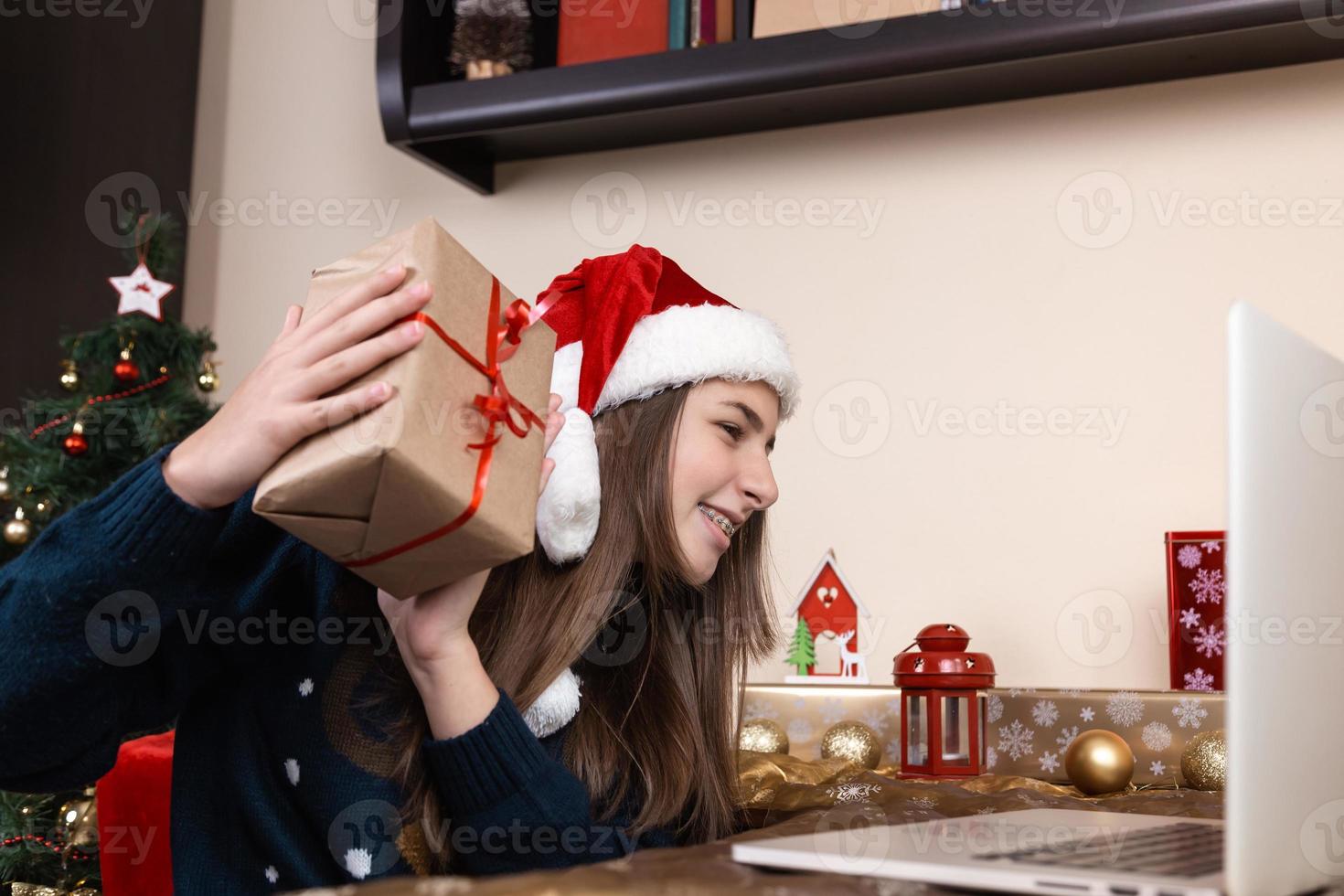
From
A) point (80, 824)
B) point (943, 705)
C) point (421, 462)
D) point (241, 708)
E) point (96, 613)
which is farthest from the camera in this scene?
point (80, 824)

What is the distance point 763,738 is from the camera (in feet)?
4.59

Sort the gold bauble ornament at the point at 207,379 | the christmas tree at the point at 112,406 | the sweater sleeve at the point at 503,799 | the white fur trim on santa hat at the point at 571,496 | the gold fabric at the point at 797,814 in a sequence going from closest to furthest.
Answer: the gold fabric at the point at 797,814 < the sweater sleeve at the point at 503,799 < the white fur trim on santa hat at the point at 571,496 < the christmas tree at the point at 112,406 < the gold bauble ornament at the point at 207,379

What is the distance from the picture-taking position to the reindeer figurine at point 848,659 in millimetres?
1535

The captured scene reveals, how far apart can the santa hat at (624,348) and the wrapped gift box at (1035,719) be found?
17.7 inches

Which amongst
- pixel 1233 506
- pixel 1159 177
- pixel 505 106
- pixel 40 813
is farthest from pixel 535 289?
pixel 1233 506

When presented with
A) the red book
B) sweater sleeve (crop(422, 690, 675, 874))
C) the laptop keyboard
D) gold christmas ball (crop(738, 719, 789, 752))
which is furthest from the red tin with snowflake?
the red book

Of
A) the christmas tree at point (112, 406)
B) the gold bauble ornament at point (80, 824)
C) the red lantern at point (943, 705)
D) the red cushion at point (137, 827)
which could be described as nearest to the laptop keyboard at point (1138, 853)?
the red lantern at point (943, 705)

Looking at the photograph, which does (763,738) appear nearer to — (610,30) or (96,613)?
(96,613)

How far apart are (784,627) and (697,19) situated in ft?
2.87

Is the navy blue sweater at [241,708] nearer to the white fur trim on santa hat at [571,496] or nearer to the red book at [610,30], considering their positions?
the white fur trim on santa hat at [571,496]

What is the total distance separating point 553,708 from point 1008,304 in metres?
0.93

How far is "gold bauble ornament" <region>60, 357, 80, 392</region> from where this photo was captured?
1827 millimetres

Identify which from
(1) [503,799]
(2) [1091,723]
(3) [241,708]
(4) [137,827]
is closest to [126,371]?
(4) [137,827]

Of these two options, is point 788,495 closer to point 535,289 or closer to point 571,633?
point 535,289
